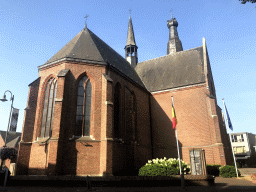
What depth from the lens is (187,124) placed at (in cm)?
2475

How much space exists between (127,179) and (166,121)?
14815mm

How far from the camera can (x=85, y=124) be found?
56.0 feet

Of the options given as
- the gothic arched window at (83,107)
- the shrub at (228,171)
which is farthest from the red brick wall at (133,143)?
the shrub at (228,171)

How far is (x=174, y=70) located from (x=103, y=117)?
618 inches

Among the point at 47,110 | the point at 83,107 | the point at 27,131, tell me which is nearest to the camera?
the point at 27,131

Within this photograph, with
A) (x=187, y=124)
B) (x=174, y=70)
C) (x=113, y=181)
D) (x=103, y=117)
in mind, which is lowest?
(x=113, y=181)

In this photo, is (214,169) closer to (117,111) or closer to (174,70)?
(117,111)

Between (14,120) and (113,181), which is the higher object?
(14,120)

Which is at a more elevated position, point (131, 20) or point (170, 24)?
point (131, 20)

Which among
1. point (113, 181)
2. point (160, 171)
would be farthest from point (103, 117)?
point (160, 171)

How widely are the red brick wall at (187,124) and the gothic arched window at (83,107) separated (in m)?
11.7

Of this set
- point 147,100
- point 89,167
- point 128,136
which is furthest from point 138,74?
point 89,167

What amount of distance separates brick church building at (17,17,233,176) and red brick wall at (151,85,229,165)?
0.35 ft

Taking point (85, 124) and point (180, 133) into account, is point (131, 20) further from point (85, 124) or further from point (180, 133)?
point (85, 124)
